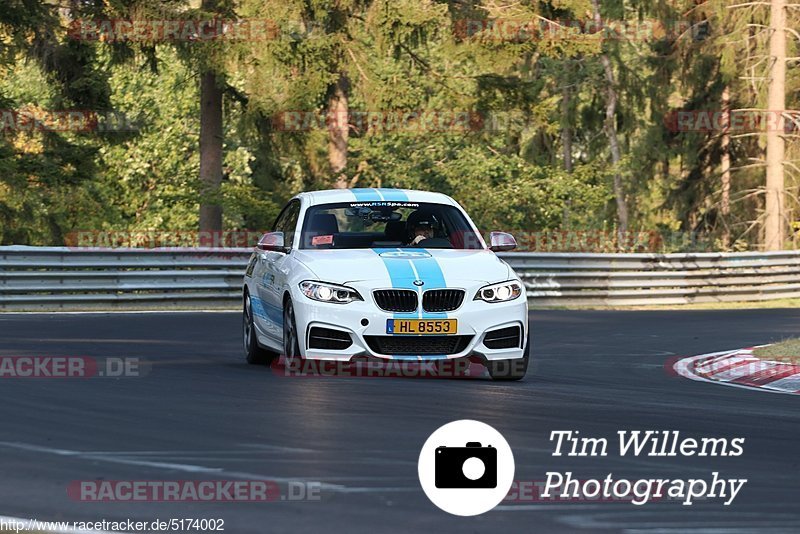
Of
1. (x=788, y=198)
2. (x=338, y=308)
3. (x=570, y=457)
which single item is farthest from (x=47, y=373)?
(x=788, y=198)

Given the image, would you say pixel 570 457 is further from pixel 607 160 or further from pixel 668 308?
pixel 607 160

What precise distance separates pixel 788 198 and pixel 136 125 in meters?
23.4

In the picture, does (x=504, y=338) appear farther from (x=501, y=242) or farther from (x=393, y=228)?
(x=393, y=228)

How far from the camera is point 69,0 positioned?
35.8 metres

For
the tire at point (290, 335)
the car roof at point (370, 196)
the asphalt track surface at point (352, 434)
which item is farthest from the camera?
the car roof at point (370, 196)

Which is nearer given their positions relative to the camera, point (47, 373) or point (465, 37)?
point (47, 373)

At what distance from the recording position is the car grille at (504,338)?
12773 mm

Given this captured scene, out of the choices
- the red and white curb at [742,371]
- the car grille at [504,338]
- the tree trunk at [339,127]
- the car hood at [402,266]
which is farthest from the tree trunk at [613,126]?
the car grille at [504,338]

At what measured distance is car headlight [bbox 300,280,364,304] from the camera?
41.3 feet

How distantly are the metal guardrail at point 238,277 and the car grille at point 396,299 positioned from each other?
12220 millimetres

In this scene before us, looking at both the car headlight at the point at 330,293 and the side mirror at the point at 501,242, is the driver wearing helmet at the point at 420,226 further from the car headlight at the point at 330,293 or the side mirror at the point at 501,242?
the car headlight at the point at 330,293

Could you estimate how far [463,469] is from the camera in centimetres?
705

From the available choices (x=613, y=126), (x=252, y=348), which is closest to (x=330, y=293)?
(x=252, y=348)

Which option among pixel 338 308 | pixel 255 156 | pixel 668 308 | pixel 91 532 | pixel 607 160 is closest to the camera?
pixel 91 532
